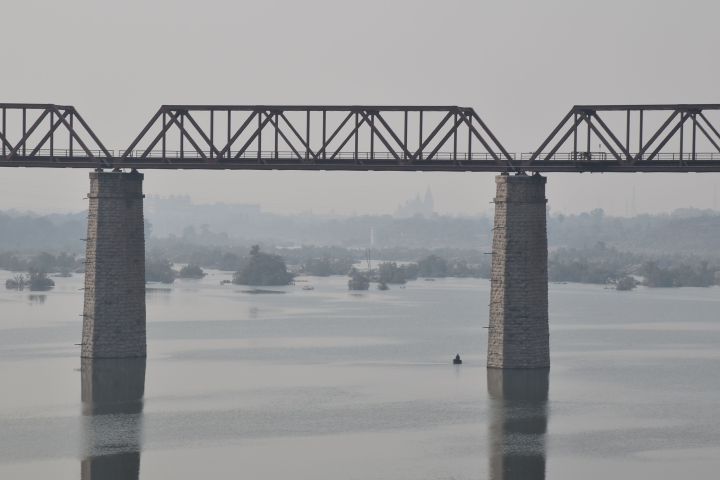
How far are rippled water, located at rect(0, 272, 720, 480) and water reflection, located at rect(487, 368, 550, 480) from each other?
123 mm

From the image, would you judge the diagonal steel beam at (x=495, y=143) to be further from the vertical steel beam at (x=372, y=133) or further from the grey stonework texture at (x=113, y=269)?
the grey stonework texture at (x=113, y=269)

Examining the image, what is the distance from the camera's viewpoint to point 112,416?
62.7 m

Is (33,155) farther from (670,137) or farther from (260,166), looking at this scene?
(670,137)

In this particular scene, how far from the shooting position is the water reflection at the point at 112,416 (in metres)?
51.8

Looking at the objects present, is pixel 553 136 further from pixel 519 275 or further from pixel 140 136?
pixel 140 136

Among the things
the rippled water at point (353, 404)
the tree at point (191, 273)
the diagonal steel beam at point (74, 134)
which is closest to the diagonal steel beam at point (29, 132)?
the diagonal steel beam at point (74, 134)

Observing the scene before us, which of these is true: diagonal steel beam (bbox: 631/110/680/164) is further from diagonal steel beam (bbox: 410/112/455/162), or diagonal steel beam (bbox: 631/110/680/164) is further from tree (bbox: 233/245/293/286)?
tree (bbox: 233/245/293/286)

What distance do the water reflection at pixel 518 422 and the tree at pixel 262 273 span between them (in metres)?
107

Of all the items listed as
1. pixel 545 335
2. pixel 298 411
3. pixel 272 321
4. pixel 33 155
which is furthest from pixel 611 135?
pixel 272 321

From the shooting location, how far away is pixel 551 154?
246 feet

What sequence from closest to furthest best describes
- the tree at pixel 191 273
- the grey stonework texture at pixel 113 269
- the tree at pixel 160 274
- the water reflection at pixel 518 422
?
the water reflection at pixel 518 422 → the grey stonework texture at pixel 113 269 → the tree at pixel 160 274 → the tree at pixel 191 273

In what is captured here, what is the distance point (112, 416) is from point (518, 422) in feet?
51.3

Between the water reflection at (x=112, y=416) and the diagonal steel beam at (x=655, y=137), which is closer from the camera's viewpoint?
the water reflection at (x=112, y=416)

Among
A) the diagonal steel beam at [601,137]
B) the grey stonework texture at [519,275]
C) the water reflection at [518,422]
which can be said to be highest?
the diagonal steel beam at [601,137]
